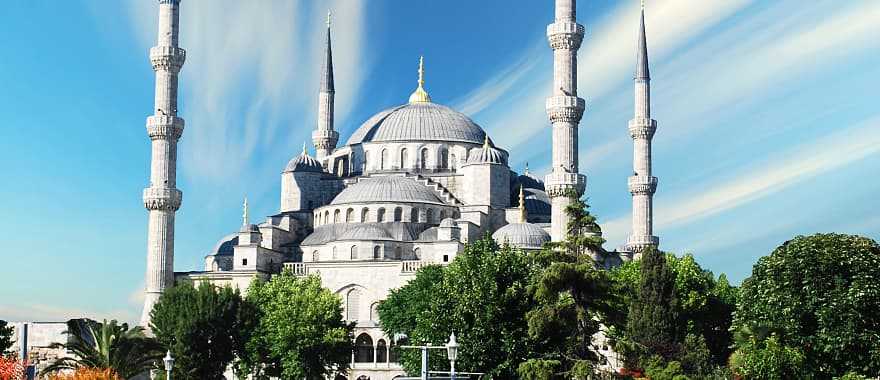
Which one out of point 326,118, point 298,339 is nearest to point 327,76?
point 326,118

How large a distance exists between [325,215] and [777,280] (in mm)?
35623

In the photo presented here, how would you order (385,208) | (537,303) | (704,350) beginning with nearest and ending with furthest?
(537,303)
(704,350)
(385,208)

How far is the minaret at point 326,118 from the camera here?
7406cm

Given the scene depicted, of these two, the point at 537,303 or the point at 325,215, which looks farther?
the point at 325,215

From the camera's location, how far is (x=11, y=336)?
3906 cm

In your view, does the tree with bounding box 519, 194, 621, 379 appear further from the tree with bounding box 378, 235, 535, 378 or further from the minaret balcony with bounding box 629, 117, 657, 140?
the minaret balcony with bounding box 629, 117, 657, 140

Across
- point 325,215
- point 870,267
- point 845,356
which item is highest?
point 325,215

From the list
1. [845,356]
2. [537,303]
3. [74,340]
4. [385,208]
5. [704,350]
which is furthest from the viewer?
[385,208]

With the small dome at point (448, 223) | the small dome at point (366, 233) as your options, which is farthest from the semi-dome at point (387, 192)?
the small dome at point (448, 223)

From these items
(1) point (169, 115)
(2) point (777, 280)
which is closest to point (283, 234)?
(1) point (169, 115)

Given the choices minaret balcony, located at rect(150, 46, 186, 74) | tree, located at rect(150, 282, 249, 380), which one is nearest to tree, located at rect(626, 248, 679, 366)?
tree, located at rect(150, 282, 249, 380)

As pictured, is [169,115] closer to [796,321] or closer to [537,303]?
[537,303]

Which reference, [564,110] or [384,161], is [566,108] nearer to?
[564,110]

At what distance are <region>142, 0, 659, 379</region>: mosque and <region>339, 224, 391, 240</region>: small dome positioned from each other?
0.25 ft
